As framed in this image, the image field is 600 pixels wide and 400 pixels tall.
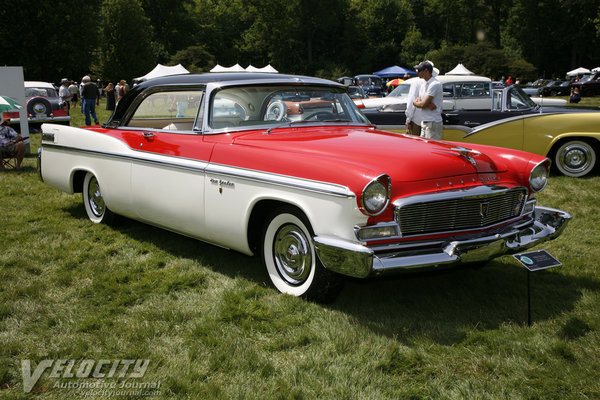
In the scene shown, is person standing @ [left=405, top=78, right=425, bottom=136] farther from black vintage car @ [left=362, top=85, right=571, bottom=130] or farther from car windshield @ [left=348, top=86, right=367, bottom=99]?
car windshield @ [left=348, top=86, right=367, bottom=99]

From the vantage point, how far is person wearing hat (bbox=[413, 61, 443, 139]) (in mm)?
7422

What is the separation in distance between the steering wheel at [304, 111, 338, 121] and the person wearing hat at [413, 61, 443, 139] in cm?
283

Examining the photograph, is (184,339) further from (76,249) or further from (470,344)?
(76,249)

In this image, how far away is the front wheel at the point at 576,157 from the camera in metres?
8.53

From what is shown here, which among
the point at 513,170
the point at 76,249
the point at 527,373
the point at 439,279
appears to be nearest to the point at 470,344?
the point at 527,373

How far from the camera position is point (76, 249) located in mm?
5289

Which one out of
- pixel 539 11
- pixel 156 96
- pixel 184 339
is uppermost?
pixel 539 11

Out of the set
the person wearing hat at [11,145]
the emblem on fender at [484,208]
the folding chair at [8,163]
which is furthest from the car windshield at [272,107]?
the folding chair at [8,163]

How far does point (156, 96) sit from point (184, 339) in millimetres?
2839

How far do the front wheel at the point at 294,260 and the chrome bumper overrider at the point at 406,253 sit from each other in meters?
0.29

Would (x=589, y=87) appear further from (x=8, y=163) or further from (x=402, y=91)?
(x=8, y=163)

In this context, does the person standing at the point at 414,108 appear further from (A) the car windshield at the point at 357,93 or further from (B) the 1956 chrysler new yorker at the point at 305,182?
(A) the car windshield at the point at 357,93

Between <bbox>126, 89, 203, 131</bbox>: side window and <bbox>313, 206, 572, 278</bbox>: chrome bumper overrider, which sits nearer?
<bbox>313, 206, 572, 278</bbox>: chrome bumper overrider

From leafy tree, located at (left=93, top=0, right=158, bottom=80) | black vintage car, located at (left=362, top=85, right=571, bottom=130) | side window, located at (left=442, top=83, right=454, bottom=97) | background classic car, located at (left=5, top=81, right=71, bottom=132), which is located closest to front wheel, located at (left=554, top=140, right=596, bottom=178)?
black vintage car, located at (left=362, top=85, right=571, bottom=130)
